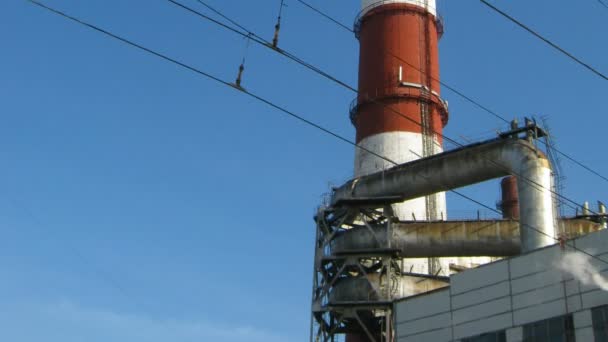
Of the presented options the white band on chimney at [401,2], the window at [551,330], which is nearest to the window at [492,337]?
the window at [551,330]

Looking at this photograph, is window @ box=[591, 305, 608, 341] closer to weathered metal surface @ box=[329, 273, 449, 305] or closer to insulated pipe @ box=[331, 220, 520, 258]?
insulated pipe @ box=[331, 220, 520, 258]

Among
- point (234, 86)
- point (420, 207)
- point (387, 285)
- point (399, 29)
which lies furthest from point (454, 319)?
point (399, 29)

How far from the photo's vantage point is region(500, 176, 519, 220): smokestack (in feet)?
167

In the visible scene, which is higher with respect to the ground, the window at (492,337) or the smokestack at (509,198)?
the smokestack at (509,198)

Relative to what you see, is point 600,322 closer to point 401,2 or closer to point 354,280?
point 354,280

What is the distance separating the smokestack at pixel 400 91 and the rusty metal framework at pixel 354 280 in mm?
2984

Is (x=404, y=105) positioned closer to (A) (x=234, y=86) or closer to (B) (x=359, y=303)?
(B) (x=359, y=303)

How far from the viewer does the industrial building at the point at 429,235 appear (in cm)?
2503

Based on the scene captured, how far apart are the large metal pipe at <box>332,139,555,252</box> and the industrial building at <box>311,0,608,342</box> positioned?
0.16 feet

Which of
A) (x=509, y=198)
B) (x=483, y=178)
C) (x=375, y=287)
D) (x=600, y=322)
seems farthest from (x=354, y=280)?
(x=509, y=198)

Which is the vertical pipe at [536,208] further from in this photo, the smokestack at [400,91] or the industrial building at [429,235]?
the smokestack at [400,91]

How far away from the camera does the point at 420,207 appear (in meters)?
38.2

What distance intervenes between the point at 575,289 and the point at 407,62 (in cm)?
2003

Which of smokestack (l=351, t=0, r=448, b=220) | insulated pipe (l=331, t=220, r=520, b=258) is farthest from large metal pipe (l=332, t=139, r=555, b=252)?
smokestack (l=351, t=0, r=448, b=220)
